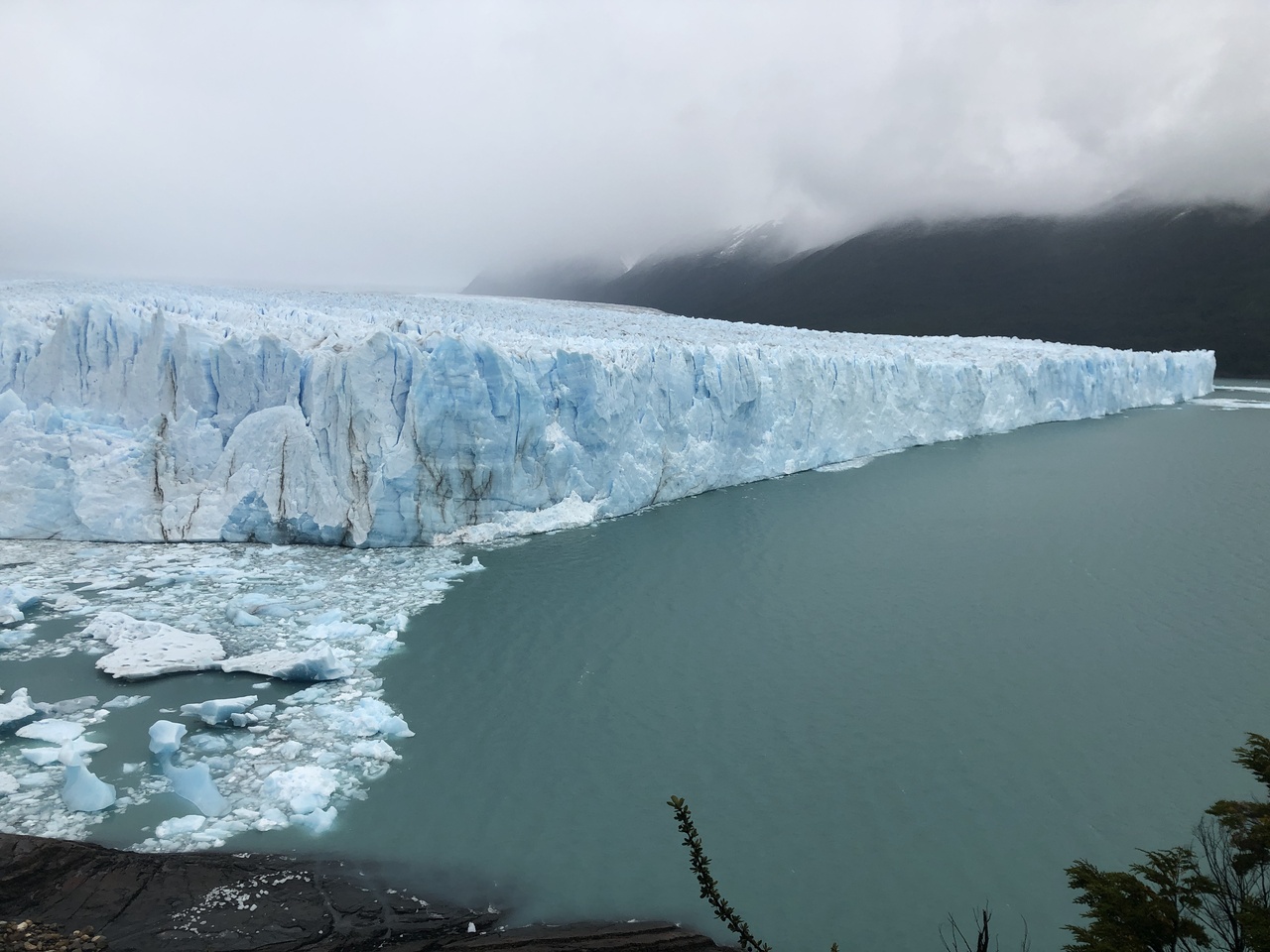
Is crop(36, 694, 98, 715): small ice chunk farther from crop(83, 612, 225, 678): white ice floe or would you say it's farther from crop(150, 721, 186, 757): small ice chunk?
crop(150, 721, 186, 757): small ice chunk

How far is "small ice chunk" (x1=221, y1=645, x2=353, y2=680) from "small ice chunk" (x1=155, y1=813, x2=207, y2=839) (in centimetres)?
177

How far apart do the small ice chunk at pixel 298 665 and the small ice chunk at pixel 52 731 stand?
3.86 feet

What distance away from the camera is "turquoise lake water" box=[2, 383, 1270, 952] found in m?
4.59

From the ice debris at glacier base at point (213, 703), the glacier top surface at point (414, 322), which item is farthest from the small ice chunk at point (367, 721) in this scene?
the glacier top surface at point (414, 322)

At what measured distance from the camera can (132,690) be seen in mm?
6539

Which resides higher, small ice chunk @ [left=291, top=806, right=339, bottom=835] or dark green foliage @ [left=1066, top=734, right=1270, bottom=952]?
dark green foliage @ [left=1066, top=734, right=1270, bottom=952]

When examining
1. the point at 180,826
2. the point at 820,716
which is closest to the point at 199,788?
the point at 180,826

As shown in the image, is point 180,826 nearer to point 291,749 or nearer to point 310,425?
point 291,749

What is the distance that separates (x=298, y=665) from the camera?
6.64 metres

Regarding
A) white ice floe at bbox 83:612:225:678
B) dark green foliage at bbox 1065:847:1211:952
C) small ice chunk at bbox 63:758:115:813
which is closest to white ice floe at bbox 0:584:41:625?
white ice floe at bbox 83:612:225:678

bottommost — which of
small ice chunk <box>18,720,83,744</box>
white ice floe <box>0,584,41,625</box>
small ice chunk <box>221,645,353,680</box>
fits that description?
small ice chunk <box>18,720,83,744</box>

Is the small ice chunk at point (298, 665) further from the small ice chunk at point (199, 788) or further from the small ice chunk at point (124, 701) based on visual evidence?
the small ice chunk at point (199, 788)

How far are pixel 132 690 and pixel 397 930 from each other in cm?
382

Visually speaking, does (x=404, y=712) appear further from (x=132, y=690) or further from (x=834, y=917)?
(x=834, y=917)
